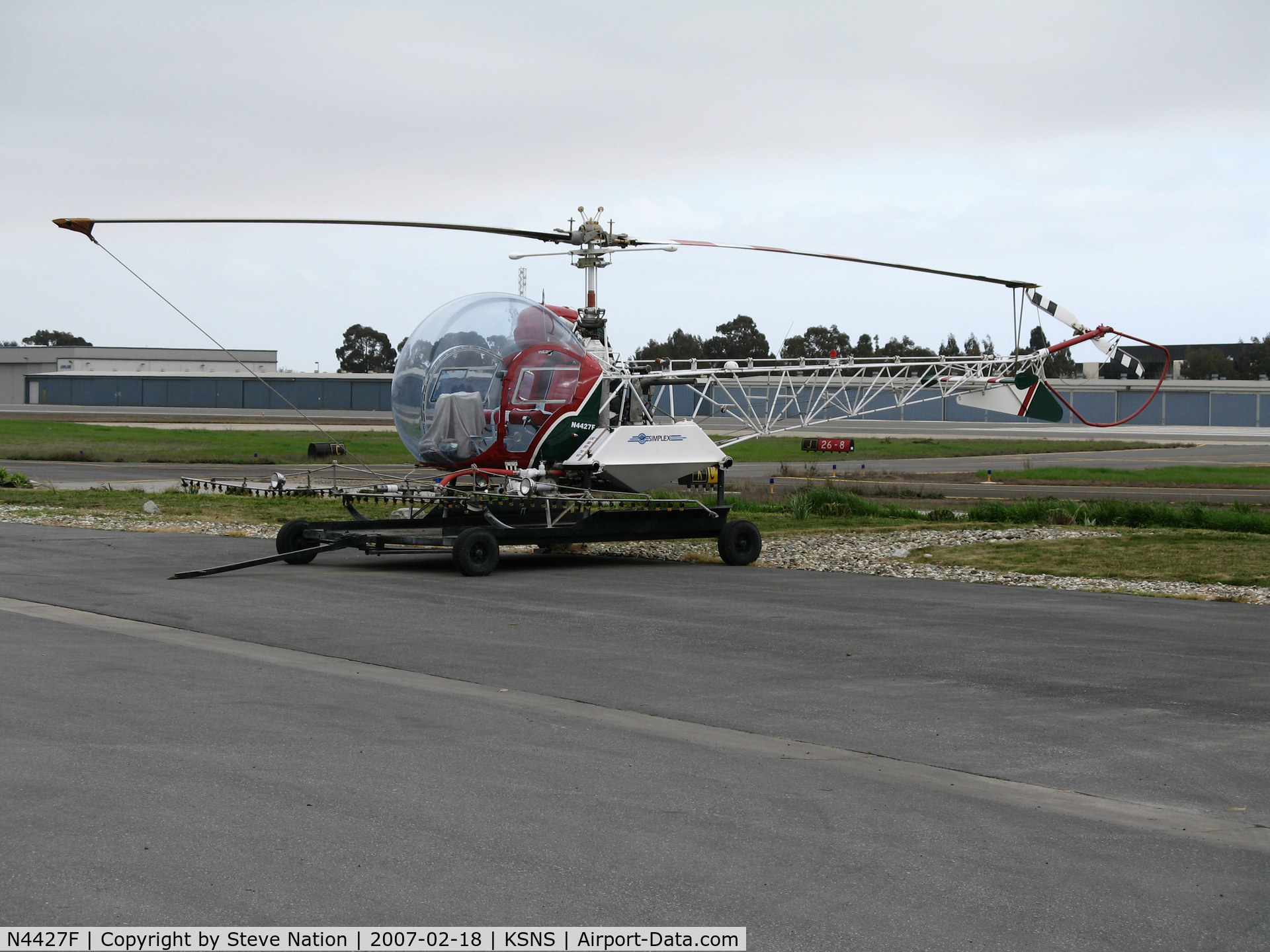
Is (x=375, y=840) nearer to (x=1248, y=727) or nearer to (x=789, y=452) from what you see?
(x=1248, y=727)

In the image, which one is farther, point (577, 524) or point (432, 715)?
point (577, 524)

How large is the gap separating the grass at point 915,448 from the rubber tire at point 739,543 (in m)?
29.9

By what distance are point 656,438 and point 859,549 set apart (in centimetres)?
389

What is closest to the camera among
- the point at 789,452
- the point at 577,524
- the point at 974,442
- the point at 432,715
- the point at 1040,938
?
the point at 1040,938

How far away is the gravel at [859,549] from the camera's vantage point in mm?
14617

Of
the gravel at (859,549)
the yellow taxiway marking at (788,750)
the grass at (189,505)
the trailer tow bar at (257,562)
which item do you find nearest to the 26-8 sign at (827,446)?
the grass at (189,505)

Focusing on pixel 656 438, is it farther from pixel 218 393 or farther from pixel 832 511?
pixel 218 393

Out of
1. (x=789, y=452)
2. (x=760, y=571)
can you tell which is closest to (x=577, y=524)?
(x=760, y=571)

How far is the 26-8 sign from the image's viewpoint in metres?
54.3

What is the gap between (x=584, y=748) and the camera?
691 centimetres

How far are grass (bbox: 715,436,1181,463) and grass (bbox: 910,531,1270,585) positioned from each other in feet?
91.5

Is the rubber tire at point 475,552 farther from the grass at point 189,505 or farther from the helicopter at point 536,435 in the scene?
the grass at point 189,505

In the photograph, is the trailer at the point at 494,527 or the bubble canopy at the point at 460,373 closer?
the trailer at the point at 494,527

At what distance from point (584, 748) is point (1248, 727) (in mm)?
4198
